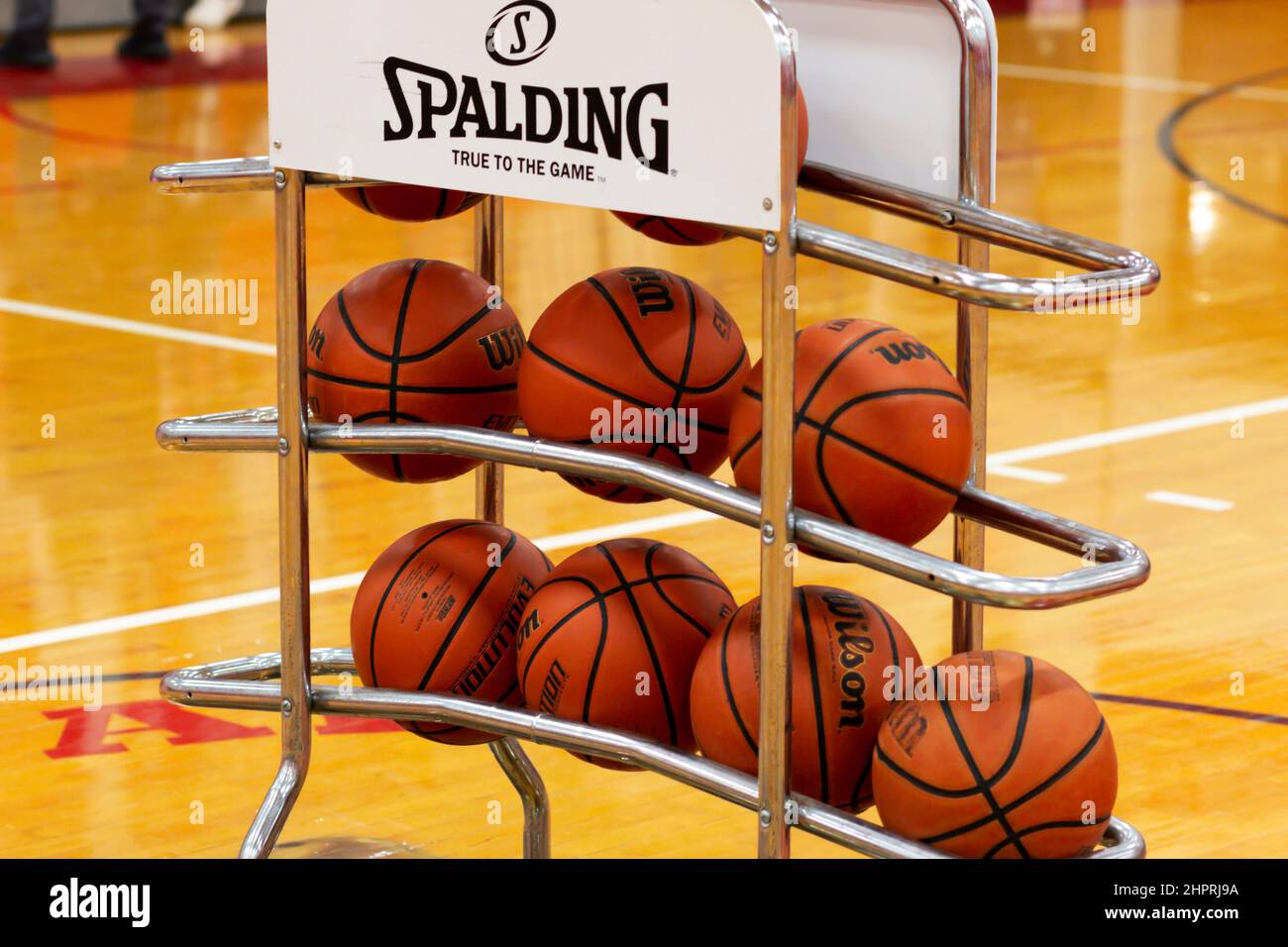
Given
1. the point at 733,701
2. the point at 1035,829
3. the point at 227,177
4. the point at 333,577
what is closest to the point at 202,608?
the point at 333,577

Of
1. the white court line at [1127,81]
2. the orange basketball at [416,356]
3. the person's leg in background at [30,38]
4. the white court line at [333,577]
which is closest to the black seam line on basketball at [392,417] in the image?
the orange basketball at [416,356]

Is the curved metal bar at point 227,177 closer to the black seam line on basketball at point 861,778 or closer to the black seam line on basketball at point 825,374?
the black seam line on basketball at point 825,374

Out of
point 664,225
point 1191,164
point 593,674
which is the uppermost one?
point 664,225

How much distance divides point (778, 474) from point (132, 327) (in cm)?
539

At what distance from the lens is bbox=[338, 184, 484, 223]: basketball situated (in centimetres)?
323

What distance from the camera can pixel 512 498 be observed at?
19.1 ft

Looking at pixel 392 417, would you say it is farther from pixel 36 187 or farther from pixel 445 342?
pixel 36 187

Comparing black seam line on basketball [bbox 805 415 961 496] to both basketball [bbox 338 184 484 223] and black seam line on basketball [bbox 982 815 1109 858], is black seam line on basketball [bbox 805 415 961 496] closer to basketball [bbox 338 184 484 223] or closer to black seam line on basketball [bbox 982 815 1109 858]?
black seam line on basketball [bbox 982 815 1109 858]

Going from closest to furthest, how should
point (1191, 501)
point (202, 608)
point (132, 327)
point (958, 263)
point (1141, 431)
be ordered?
point (958, 263) → point (202, 608) → point (1191, 501) → point (1141, 431) → point (132, 327)

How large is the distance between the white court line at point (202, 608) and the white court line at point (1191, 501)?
4.43 ft

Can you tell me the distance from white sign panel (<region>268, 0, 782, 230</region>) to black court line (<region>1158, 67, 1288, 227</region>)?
7179 millimetres

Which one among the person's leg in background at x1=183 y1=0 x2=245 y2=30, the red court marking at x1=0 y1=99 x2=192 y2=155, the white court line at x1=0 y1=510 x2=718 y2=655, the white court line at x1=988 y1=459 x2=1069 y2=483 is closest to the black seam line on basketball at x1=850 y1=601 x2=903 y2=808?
the white court line at x1=0 y1=510 x2=718 y2=655

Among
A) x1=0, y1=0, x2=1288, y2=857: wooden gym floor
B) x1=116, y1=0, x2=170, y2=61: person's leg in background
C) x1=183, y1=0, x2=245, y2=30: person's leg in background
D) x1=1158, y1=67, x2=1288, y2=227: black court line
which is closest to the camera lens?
x1=0, y1=0, x2=1288, y2=857: wooden gym floor
